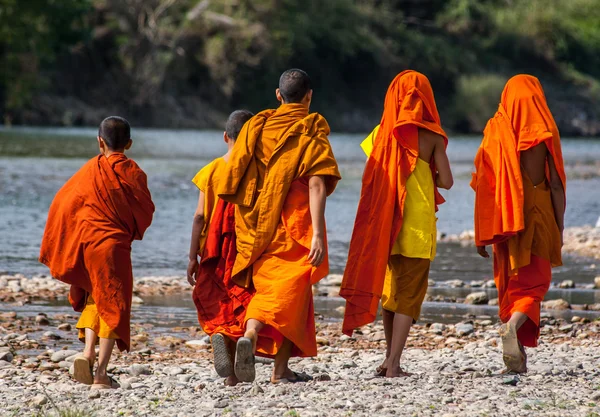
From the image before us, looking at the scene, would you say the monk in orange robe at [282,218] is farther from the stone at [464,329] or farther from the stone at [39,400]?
the stone at [464,329]

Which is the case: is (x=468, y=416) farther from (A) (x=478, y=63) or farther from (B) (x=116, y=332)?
(A) (x=478, y=63)

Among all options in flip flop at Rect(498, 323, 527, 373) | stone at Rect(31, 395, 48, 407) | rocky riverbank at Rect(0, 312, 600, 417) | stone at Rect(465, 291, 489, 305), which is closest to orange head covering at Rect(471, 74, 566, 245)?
flip flop at Rect(498, 323, 527, 373)

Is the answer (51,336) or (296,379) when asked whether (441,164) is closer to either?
(296,379)

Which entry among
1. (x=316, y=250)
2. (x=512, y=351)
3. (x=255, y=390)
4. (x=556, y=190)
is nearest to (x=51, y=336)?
(x=255, y=390)

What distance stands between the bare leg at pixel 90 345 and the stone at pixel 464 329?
113 inches

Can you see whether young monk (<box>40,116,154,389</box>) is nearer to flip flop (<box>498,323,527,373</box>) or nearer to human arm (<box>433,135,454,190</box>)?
human arm (<box>433,135,454,190</box>)

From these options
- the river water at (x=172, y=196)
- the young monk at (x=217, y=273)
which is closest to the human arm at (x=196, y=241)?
the young monk at (x=217, y=273)

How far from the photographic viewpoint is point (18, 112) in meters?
45.7

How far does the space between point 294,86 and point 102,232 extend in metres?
1.27

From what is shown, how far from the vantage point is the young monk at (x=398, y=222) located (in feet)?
18.8

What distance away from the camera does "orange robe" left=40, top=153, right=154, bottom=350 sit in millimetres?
5574

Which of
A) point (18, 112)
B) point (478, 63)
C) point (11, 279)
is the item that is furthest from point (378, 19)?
point (11, 279)

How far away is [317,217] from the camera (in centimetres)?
541

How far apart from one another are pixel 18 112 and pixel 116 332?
41943 millimetres
